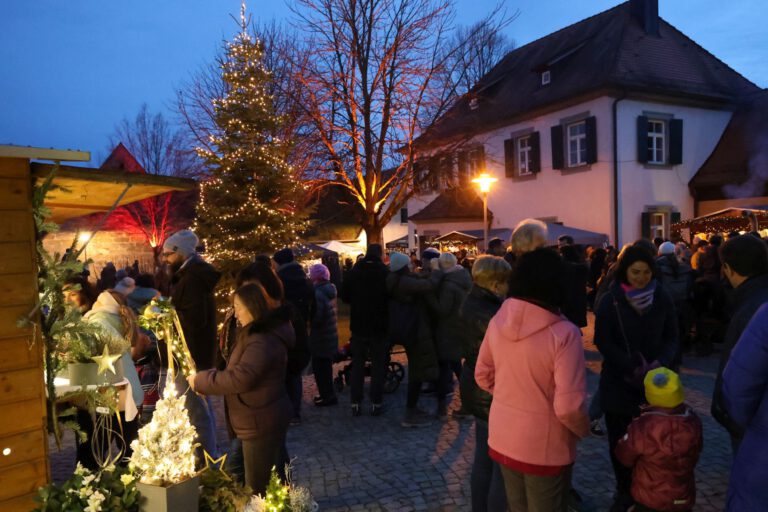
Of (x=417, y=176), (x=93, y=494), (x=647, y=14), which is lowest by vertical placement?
(x=93, y=494)

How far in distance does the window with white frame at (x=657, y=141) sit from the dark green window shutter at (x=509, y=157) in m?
4.89

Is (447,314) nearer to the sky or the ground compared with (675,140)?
nearer to the ground

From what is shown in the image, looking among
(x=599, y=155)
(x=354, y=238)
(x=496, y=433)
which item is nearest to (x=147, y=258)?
(x=354, y=238)

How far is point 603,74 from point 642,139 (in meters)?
2.49

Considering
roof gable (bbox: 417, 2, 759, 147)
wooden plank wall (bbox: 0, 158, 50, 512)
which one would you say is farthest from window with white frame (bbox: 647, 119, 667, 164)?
wooden plank wall (bbox: 0, 158, 50, 512)

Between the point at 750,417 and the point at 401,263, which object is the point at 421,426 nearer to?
the point at 401,263

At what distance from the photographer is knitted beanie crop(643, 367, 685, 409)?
3266 mm

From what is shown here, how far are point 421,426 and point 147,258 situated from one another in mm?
24962

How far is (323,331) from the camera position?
6.97 m

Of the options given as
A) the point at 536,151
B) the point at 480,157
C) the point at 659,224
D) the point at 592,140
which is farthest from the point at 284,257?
the point at 659,224

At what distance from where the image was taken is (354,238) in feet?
121

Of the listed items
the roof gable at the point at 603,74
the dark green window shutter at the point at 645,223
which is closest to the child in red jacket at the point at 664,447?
the roof gable at the point at 603,74

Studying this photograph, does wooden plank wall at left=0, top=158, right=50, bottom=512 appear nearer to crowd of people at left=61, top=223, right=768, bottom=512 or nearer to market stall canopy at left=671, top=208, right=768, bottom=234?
crowd of people at left=61, top=223, right=768, bottom=512

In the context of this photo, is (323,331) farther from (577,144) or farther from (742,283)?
(577,144)
